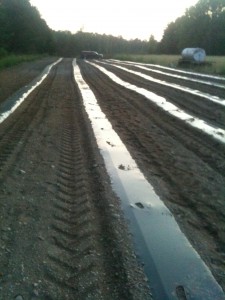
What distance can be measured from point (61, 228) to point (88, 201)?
0.84 meters

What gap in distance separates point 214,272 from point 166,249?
0.59 meters

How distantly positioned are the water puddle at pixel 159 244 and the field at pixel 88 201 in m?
0.07

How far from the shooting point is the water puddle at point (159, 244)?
3.71 m

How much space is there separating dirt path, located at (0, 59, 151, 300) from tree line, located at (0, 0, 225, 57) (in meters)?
48.5

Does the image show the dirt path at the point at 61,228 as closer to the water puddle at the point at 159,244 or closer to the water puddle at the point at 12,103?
the water puddle at the point at 159,244

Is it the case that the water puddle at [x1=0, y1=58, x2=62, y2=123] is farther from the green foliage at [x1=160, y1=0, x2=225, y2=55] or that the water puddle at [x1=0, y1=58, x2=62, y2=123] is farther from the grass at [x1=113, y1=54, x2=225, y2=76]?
the green foliage at [x1=160, y1=0, x2=225, y2=55]

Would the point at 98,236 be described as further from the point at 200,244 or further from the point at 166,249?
the point at 200,244

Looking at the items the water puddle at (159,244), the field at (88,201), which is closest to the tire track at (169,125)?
the field at (88,201)

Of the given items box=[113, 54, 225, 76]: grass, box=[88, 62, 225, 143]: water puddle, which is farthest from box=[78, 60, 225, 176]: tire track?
box=[113, 54, 225, 76]: grass

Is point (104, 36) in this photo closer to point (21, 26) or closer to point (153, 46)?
point (153, 46)

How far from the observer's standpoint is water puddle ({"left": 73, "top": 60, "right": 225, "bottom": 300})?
3.71 m

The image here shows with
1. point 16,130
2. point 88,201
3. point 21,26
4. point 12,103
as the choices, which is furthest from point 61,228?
point 21,26

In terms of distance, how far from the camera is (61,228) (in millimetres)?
4684

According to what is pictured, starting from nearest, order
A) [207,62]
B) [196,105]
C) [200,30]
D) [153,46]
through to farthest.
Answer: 1. [196,105]
2. [207,62]
3. [200,30]
4. [153,46]
